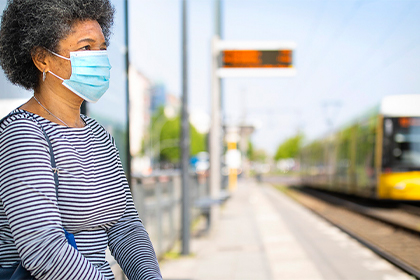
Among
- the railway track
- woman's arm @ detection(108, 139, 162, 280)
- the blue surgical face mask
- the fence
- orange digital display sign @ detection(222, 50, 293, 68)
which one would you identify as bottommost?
the railway track

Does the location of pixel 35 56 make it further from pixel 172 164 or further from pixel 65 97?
pixel 172 164

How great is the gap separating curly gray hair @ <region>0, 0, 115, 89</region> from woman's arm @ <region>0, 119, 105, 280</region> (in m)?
0.33

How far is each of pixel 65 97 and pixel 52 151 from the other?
9.9 inches

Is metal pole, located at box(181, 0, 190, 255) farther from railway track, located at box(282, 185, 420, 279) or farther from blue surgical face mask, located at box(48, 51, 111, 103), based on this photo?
blue surgical face mask, located at box(48, 51, 111, 103)

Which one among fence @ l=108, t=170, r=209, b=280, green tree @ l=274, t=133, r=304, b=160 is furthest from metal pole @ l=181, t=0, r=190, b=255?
green tree @ l=274, t=133, r=304, b=160

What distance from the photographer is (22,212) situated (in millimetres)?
1404

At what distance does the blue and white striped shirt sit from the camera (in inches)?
55.5

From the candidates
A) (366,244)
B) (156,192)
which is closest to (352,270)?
(366,244)

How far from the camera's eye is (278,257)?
802 centimetres

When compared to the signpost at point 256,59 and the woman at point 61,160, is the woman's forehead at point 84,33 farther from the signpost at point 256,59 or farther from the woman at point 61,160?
the signpost at point 256,59

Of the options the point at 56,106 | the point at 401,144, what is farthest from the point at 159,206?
the point at 401,144

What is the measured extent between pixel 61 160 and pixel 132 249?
1.34 ft

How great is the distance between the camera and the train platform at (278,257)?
672 centimetres

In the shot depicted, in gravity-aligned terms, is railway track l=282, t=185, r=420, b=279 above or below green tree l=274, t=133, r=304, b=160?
below
